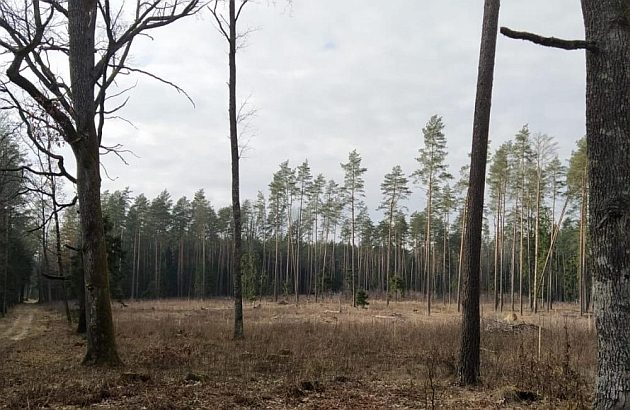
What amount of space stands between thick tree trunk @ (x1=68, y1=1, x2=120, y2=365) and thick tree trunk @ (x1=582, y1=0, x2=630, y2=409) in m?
7.75

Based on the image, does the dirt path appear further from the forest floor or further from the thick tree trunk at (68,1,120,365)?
the thick tree trunk at (68,1,120,365)

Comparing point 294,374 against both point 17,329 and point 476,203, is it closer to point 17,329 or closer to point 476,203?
point 476,203

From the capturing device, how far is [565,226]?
5888 cm

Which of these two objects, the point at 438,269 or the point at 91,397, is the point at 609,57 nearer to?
the point at 91,397

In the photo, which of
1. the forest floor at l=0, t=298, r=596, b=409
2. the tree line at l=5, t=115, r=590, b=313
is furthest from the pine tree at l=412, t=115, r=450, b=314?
the forest floor at l=0, t=298, r=596, b=409

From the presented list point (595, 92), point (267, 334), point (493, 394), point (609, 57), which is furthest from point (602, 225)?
point (267, 334)

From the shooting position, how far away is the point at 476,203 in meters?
7.74

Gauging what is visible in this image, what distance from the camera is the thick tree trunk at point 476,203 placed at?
25.1 ft

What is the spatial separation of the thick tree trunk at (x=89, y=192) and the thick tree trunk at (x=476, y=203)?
20.1ft

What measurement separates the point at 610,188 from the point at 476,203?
14.4ft

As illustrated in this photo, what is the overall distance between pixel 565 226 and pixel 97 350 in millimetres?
61394

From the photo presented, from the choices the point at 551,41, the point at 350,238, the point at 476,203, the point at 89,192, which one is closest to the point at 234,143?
the point at 89,192

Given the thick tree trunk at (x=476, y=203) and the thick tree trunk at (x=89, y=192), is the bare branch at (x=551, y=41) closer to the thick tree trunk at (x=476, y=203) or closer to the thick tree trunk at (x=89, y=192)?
the thick tree trunk at (x=476, y=203)

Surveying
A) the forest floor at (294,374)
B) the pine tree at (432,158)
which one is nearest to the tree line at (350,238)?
the pine tree at (432,158)
